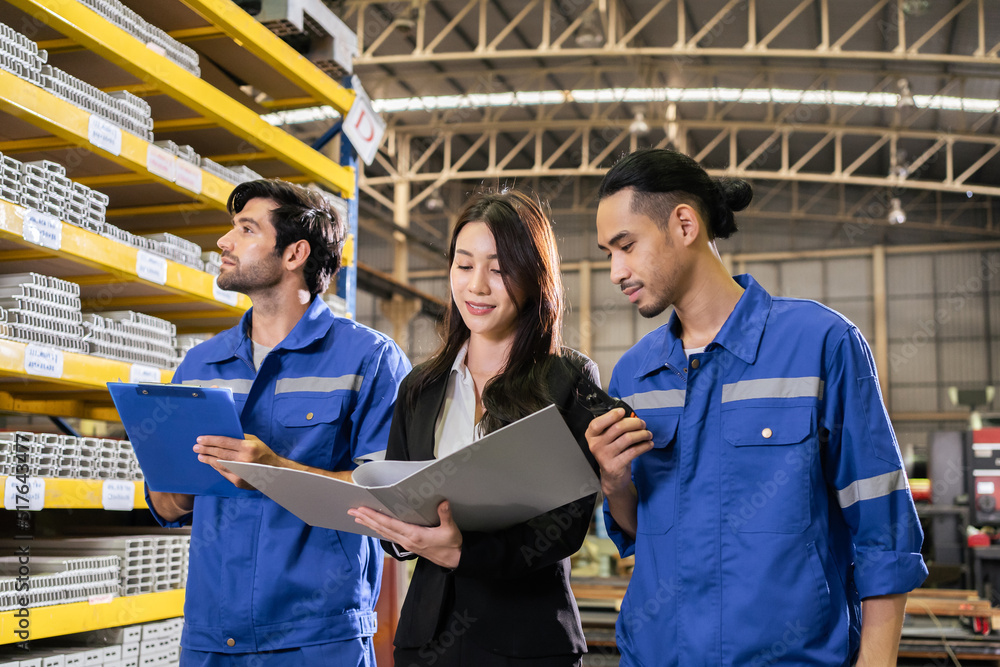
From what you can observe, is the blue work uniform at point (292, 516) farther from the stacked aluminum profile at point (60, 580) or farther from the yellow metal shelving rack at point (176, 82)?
the yellow metal shelving rack at point (176, 82)

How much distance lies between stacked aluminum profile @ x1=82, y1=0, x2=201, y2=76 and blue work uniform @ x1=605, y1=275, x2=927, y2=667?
7.06ft

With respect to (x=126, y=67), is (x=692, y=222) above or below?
below

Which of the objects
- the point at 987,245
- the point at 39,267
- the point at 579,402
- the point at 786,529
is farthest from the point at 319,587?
the point at 987,245

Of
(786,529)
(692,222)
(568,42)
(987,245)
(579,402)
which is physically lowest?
(786,529)

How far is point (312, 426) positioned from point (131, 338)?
1.08 meters

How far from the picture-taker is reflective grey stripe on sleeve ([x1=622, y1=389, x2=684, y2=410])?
1.82 meters

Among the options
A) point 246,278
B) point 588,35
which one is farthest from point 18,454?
point 588,35

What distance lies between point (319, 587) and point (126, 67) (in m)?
1.81

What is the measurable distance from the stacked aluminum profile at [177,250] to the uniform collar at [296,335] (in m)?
0.81

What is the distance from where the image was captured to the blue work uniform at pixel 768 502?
1.60 metres

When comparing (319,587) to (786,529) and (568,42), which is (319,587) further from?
(568,42)

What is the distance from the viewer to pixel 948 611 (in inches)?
216

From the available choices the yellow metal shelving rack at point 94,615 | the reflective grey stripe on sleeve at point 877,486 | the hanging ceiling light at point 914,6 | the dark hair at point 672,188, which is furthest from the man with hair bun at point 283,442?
the hanging ceiling light at point 914,6

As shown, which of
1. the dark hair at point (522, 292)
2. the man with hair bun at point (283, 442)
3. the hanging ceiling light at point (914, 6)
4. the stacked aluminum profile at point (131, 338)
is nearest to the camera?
the dark hair at point (522, 292)
